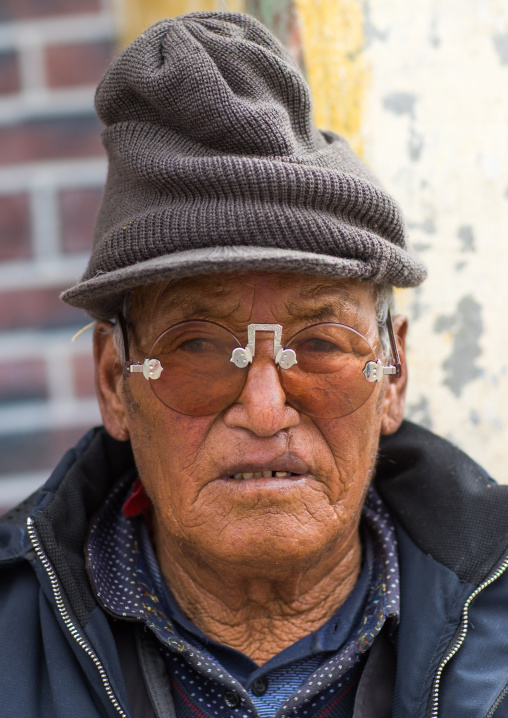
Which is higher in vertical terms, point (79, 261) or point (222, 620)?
point (79, 261)

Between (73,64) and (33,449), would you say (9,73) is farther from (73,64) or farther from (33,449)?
(33,449)

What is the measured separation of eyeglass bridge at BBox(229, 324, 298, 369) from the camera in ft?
5.98

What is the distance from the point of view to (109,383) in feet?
7.42

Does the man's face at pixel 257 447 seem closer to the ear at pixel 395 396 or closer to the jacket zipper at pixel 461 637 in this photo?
the ear at pixel 395 396

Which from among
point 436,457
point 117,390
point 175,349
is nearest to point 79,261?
point 117,390

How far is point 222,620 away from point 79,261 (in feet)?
5.26

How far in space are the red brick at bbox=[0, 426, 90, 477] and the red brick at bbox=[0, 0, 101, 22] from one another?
170 centimetres

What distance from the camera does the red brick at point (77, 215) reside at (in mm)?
2969

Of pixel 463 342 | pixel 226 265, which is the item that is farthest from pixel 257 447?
pixel 463 342

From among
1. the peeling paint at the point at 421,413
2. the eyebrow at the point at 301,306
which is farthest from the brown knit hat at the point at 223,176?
the peeling paint at the point at 421,413

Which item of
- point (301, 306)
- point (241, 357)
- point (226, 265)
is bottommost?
point (241, 357)

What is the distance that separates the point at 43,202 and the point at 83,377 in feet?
2.41

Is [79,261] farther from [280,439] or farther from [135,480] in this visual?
[280,439]

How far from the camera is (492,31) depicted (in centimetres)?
249
